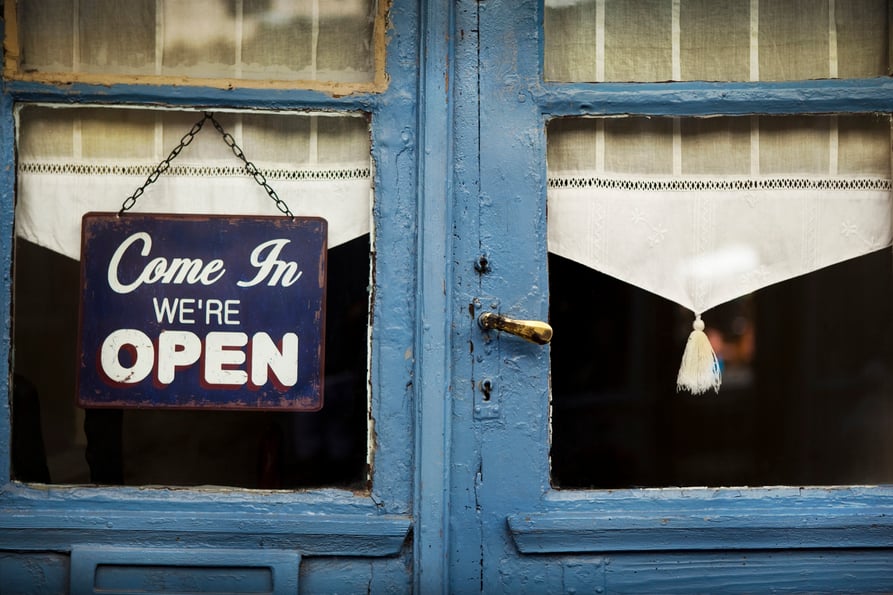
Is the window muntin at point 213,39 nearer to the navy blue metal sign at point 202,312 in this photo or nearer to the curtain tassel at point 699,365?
the navy blue metal sign at point 202,312

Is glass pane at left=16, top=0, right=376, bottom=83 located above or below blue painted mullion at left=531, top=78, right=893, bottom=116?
above

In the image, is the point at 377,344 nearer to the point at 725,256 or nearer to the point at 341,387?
the point at 341,387

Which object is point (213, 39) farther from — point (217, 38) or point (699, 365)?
point (699, 365)

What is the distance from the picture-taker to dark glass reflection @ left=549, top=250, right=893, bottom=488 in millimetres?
2295

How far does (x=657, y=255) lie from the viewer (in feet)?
7.53

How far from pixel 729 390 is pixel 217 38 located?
194 centimetres

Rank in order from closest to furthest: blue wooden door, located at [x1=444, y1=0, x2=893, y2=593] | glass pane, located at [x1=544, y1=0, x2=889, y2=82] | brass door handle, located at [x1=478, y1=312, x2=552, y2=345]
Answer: brass door handle, located at [x1=478, y1=312, x2=552, y2=345] < blue wooden door, located at [x1=444, y1=0, x2=893, y2=593] < glass pane, located at [x1=544, y1=0, x2=889, y2=82]

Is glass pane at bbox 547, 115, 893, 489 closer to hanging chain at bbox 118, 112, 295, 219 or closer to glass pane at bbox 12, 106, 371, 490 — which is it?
glass pane at bbox 12, 106, 371, 490

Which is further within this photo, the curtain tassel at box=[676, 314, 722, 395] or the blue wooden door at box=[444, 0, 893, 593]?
the curtain tassel at box=[676, 314, 722, 395]

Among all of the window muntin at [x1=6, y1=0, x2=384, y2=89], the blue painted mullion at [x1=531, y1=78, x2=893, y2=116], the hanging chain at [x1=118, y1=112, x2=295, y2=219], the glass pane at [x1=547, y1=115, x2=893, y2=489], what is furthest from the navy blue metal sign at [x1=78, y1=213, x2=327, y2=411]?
the blue painted mullion at [x1=531, y1=78, x2=893, y2=116]

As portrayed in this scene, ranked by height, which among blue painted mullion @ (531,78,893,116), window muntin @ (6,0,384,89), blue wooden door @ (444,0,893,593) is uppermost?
window muntin @ (6,0,384,89)

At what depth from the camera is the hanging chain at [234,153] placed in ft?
7.45

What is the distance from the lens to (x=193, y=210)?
2273 millimetres

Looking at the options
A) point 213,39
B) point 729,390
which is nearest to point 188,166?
point 213,39
